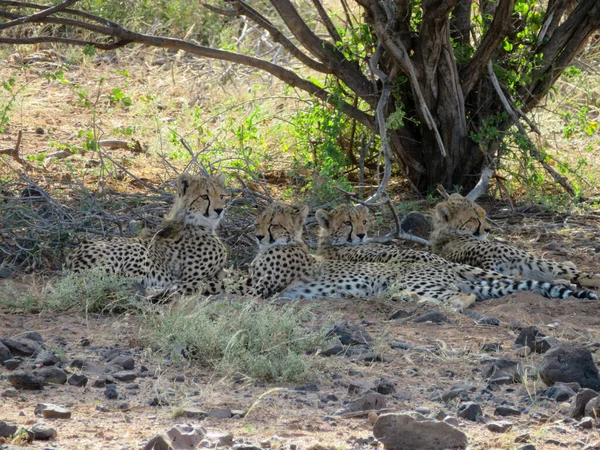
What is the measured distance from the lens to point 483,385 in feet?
14.9

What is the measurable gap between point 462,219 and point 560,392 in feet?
12.5

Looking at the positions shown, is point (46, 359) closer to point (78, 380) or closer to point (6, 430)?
point (78, 380)

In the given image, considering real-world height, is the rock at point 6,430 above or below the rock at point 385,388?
below

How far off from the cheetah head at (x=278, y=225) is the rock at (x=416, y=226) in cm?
148

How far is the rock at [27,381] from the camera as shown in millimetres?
4230

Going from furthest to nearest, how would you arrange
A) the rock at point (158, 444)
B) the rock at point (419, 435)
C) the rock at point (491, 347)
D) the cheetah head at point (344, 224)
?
the cheetah head at point (344, 224)
the rock at point (491, 347)
the rock at point (419, 435)
the rock at point (158, 444)

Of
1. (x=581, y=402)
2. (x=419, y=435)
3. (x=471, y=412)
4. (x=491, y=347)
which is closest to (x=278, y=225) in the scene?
(x=491, y=347)

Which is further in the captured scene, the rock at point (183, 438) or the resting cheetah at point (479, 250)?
the resting cheetah at point (479, 250)

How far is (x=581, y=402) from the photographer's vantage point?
4.00 m

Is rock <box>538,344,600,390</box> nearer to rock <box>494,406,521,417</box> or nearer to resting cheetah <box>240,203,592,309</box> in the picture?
rock <box>494,406,521,417</box>

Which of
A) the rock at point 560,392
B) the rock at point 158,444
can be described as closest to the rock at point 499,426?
the rock at point 560,392

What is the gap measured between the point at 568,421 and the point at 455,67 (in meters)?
5.15

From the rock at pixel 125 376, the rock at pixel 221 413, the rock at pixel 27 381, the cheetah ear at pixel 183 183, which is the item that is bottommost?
the rock at pixel 27 381

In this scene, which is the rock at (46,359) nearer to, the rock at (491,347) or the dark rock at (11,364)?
the dark rock at (11,364)
